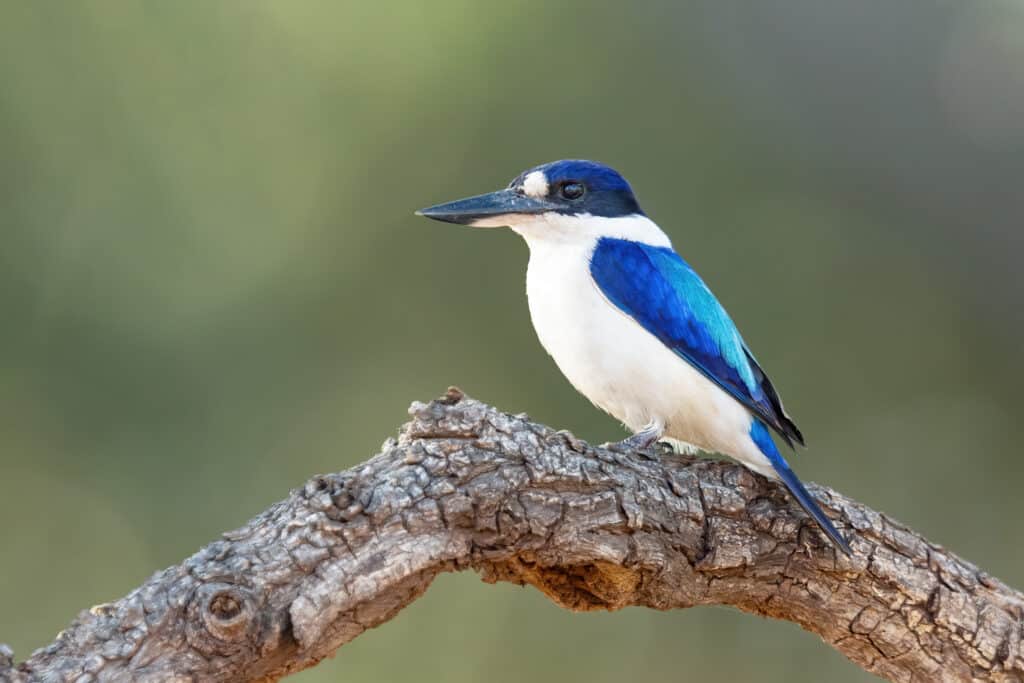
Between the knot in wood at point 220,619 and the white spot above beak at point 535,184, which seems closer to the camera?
the knot in wood at point 220,619

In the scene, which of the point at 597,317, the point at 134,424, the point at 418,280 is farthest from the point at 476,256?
the point at 597,317

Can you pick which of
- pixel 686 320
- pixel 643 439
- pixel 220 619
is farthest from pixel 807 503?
pixel 220 619

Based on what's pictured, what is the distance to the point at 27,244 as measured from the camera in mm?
7488

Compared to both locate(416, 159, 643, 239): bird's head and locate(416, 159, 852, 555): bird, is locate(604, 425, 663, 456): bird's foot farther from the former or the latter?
locate(416, 159, 643, 239): bird's head

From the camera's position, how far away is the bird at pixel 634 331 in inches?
170

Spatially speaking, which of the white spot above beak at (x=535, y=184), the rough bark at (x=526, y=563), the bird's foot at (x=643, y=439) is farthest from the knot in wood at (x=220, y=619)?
the white spot above beak at (x=535, y=184)

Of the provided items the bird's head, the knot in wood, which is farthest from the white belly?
the knot in wood

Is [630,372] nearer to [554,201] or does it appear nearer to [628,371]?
[628,371]

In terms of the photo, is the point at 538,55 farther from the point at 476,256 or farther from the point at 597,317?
the point at 597,317

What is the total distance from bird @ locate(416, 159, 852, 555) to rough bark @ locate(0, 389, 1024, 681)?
1.38 feet

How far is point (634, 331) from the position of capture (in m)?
4.35

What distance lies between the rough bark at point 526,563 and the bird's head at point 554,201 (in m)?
1.11

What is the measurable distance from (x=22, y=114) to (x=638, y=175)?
3.62 meters

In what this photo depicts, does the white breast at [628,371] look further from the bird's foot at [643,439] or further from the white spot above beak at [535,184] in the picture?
the white spot above beak at [535,184]
